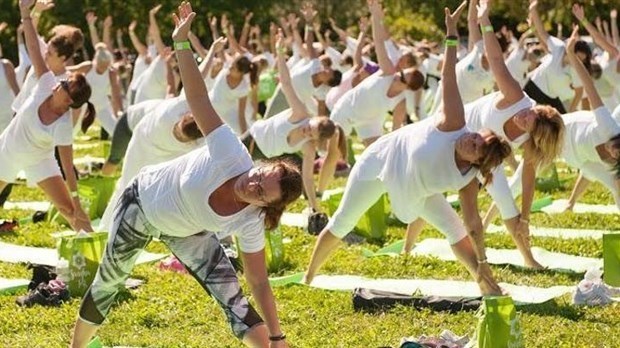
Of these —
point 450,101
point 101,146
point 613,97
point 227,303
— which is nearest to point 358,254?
point 450,101

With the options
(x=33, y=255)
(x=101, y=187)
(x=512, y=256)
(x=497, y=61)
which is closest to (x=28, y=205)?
(x=101, y=187)

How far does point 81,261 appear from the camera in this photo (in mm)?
7617

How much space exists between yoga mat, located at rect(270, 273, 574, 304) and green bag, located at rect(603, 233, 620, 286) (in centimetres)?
33

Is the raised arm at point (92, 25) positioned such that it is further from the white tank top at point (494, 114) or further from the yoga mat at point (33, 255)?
the white tank top at point (494, 114)

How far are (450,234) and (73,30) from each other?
3827 mm

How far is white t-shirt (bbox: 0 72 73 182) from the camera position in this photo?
817 centimetres

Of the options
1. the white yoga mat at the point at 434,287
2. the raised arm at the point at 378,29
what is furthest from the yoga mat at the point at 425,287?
the raised arm at the point at 378,29

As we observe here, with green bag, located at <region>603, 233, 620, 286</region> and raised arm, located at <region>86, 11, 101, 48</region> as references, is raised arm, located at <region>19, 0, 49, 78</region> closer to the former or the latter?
green bag, located at <region>603, 233, 620, 286</region>

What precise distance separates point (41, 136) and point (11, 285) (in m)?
1.07

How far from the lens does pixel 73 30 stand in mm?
9375

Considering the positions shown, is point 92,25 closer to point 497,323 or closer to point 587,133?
point 587,133

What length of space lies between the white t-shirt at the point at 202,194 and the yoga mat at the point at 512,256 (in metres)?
3.87

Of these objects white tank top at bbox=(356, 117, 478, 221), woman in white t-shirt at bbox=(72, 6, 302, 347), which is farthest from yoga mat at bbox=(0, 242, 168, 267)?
woman in white t-shirt at bbox=(72, 6, 302, 347)

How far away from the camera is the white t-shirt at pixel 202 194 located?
4988mm
